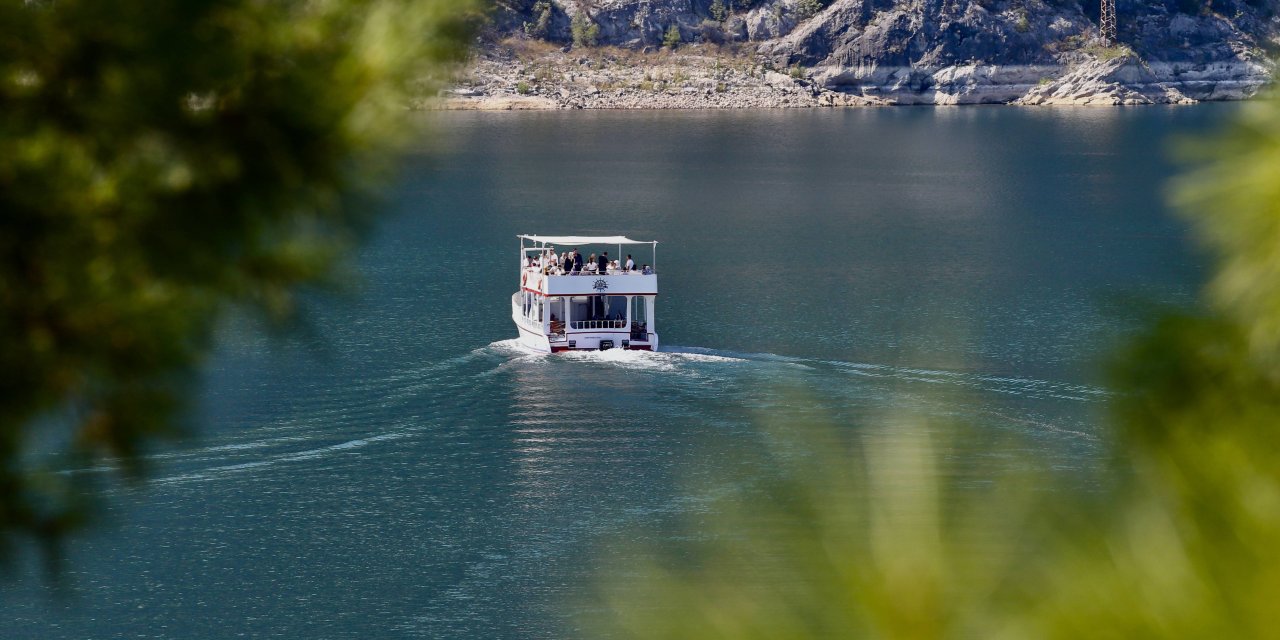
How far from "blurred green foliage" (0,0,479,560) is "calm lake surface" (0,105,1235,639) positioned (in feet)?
0.58

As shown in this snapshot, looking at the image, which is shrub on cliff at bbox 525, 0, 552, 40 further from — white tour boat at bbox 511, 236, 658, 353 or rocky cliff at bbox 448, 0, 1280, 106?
white tour boat at bbox 511, 236, 658, 353

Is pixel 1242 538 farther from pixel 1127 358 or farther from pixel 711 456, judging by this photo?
Result: pixel 711 456

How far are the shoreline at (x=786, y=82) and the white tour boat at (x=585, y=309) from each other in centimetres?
12111

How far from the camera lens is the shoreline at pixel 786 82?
167m

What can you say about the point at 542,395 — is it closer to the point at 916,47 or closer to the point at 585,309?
the point at 585,309

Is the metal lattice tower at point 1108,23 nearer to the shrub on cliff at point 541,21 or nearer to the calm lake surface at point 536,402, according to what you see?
the shrub on cliff at point 541,21

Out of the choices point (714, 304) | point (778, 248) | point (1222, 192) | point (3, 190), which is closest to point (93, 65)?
point (3, 190)

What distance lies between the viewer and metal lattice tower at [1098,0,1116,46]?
573 ft

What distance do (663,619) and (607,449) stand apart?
99.0 ft

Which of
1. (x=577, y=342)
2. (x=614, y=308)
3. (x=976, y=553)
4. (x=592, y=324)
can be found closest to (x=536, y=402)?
(x=577, y=342)

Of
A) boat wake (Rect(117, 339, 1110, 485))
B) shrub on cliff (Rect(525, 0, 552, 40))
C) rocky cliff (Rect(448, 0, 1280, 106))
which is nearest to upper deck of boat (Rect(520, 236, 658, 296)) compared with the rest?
boat wake (Rect(117, 339, 1110, 485))

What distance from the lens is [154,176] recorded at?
8.02 feet

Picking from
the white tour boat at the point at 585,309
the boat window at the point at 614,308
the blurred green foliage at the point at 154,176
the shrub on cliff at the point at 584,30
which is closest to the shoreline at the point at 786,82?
the shrub on cliff at the point at 584,30

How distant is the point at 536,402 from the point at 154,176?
33.1 meters
